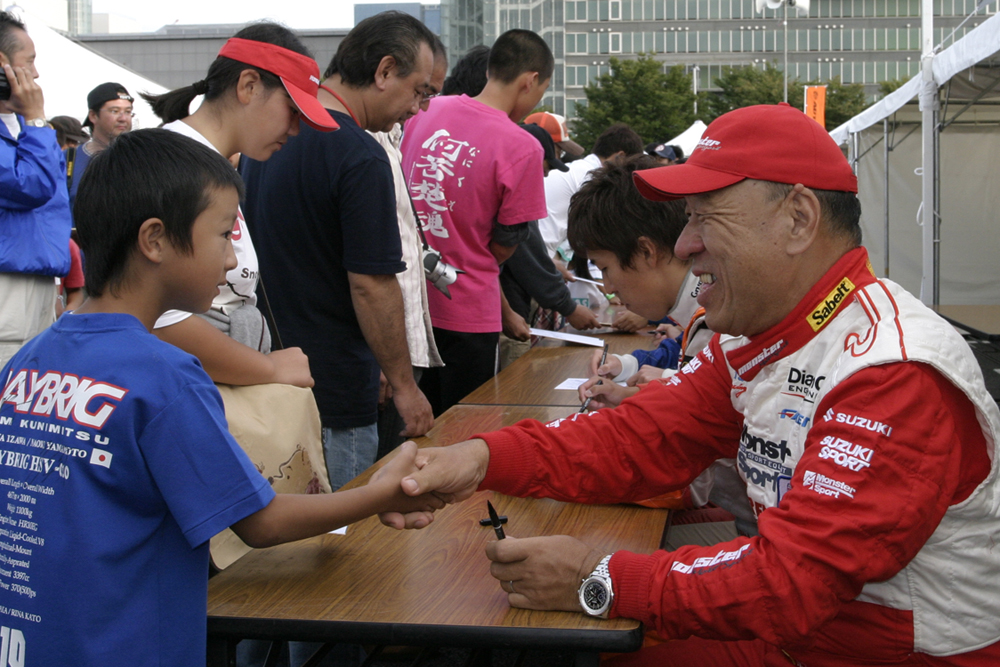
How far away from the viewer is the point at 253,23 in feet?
7.82

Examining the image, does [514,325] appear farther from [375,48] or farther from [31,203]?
[31,203]

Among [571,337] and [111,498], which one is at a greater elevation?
[111,498]

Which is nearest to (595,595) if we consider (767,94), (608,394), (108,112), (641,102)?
(608,394)

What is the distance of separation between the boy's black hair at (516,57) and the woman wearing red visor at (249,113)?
177 centimetres

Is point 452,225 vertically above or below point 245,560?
above

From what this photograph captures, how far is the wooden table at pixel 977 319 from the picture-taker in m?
5.23

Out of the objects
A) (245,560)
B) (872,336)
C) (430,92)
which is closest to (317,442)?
(245,560)

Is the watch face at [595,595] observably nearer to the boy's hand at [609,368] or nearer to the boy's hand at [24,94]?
the boy's hand at [609,368]

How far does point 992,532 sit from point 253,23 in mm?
2066

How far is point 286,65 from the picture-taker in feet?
7.32

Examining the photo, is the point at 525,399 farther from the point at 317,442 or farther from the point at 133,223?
the point at 133,223

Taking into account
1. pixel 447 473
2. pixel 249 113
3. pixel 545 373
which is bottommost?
pixel 545 373

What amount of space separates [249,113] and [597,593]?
1.46 m

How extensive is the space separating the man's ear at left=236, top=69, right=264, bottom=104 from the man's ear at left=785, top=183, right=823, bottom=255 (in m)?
1.33
